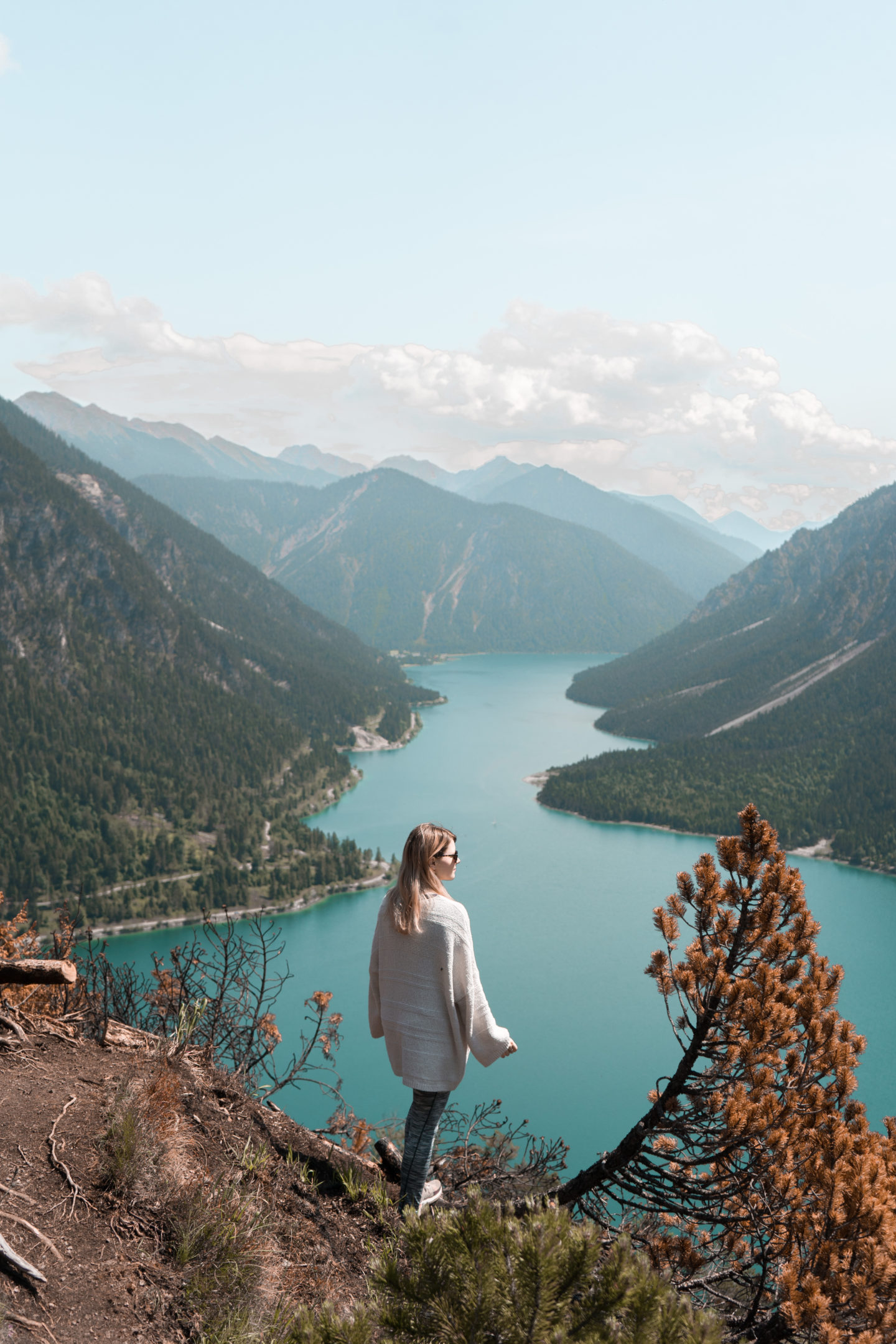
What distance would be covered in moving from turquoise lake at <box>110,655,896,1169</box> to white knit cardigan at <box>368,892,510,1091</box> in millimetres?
21784

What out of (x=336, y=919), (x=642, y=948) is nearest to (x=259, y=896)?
(x=336, y=919)

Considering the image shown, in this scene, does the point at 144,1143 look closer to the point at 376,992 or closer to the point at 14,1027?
the point at 376,992

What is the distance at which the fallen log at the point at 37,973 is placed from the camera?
19.5ft

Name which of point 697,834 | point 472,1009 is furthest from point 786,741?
point 472,1009

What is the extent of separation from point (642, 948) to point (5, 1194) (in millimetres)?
71529

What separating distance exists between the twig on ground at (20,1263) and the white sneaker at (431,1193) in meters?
2.14

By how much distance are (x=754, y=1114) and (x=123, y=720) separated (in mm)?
129620

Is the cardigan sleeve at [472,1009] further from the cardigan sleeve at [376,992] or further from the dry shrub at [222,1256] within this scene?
the dry shrub at [222,1256]

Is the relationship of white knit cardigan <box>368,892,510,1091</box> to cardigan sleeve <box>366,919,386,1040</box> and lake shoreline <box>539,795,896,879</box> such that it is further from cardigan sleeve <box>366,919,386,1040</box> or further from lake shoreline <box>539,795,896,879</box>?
lake shoreline <box>539,795,896,879</box>

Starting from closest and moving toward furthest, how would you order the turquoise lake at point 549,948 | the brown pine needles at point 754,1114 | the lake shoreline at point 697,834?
the brown pine needles at point 754,1114
the turquoise lake at point 549,948
the lake shoreline at point 697,834

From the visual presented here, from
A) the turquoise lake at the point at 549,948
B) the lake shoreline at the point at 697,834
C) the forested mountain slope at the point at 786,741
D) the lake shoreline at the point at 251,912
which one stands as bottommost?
the lake shoreline at the point at 251,912

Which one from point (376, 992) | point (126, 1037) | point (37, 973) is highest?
point (376, 992)

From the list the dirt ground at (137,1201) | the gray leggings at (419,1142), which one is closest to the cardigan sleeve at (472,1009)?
the gray leggings at (419,1142)

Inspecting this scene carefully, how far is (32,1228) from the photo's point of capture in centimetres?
416
